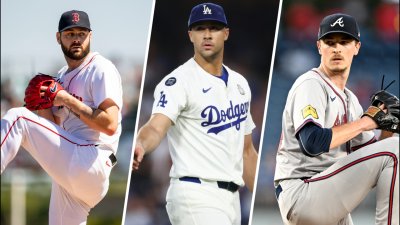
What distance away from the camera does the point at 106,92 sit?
12.4 feet

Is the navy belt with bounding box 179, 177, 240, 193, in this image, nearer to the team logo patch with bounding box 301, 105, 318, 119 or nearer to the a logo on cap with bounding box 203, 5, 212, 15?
the team logo patch with bounding box 301, 105, 318, 119

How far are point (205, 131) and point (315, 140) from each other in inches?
29.3

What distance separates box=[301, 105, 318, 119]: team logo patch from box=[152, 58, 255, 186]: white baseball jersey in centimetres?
60

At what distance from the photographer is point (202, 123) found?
391 cm

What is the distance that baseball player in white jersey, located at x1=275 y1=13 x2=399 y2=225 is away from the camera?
3.40 metres

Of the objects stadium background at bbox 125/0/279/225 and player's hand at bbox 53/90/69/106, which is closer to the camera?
player's hand at bbox 53/90/69/106


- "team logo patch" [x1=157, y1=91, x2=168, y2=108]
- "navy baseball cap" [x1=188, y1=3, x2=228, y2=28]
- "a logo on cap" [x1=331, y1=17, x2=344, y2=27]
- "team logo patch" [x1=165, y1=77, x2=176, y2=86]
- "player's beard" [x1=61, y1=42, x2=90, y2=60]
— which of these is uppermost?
"a logo on cap" [x1=331, y1=17, x2=344, y2=27]

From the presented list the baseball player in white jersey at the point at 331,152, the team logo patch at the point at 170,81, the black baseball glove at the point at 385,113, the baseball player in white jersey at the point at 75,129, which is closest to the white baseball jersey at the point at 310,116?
the baseball player in white jersey at the point at 331,152

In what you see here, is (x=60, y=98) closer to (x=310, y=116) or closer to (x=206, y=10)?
(x=206, y=10)

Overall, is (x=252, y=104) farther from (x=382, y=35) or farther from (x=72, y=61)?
(x=382, y=35)

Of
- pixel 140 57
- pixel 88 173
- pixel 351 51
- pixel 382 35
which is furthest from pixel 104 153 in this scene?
pixel 382 35

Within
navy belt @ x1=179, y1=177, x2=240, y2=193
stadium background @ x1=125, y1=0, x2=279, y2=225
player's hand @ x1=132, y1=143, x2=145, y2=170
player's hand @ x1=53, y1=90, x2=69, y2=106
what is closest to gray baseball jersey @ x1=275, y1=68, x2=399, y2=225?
navy belt @ x1=179, y1=177, x2=240, y2=193

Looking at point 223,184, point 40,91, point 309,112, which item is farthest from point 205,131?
point 40,91

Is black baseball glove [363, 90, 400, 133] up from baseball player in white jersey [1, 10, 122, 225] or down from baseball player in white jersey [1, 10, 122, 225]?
up
